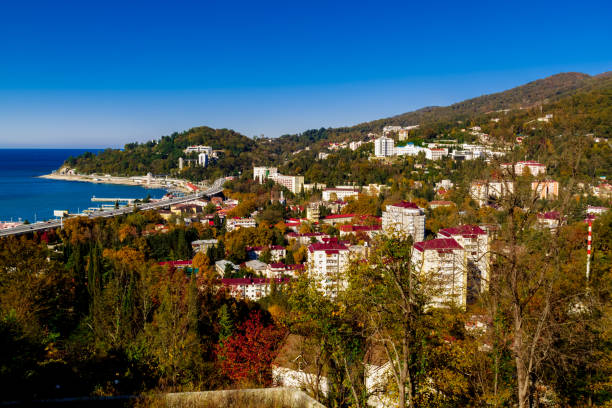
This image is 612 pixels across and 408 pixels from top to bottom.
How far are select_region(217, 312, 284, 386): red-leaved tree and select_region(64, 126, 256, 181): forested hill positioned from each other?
4969cm

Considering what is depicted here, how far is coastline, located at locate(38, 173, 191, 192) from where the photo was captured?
54.1 meters

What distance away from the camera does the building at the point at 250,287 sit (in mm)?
12320

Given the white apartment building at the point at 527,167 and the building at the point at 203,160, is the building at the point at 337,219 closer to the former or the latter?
the white apartment building at the point at 527,167

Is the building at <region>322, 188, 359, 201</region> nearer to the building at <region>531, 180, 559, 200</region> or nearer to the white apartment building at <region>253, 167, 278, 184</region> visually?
the white apartment building at <region>253, 167, 278, 184</region>

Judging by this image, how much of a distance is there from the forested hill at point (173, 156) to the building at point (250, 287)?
43.3 metres

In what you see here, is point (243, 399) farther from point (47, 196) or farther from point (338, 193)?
point (47, 196)

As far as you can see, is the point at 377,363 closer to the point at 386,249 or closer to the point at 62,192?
the point at 386,249

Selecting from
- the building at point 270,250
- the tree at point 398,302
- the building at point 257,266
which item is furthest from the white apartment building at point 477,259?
the building at point 270,250

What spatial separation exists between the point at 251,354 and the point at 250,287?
275 inches

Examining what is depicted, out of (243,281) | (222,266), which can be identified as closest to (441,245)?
(243,281)

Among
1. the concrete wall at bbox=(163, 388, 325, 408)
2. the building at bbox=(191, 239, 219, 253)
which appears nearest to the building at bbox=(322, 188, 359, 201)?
the building at bbox=(191, 239, 219, 253)

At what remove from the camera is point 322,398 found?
150 inches

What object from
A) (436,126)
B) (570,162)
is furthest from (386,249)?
(436,126)

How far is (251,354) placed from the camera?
5.82 meters
